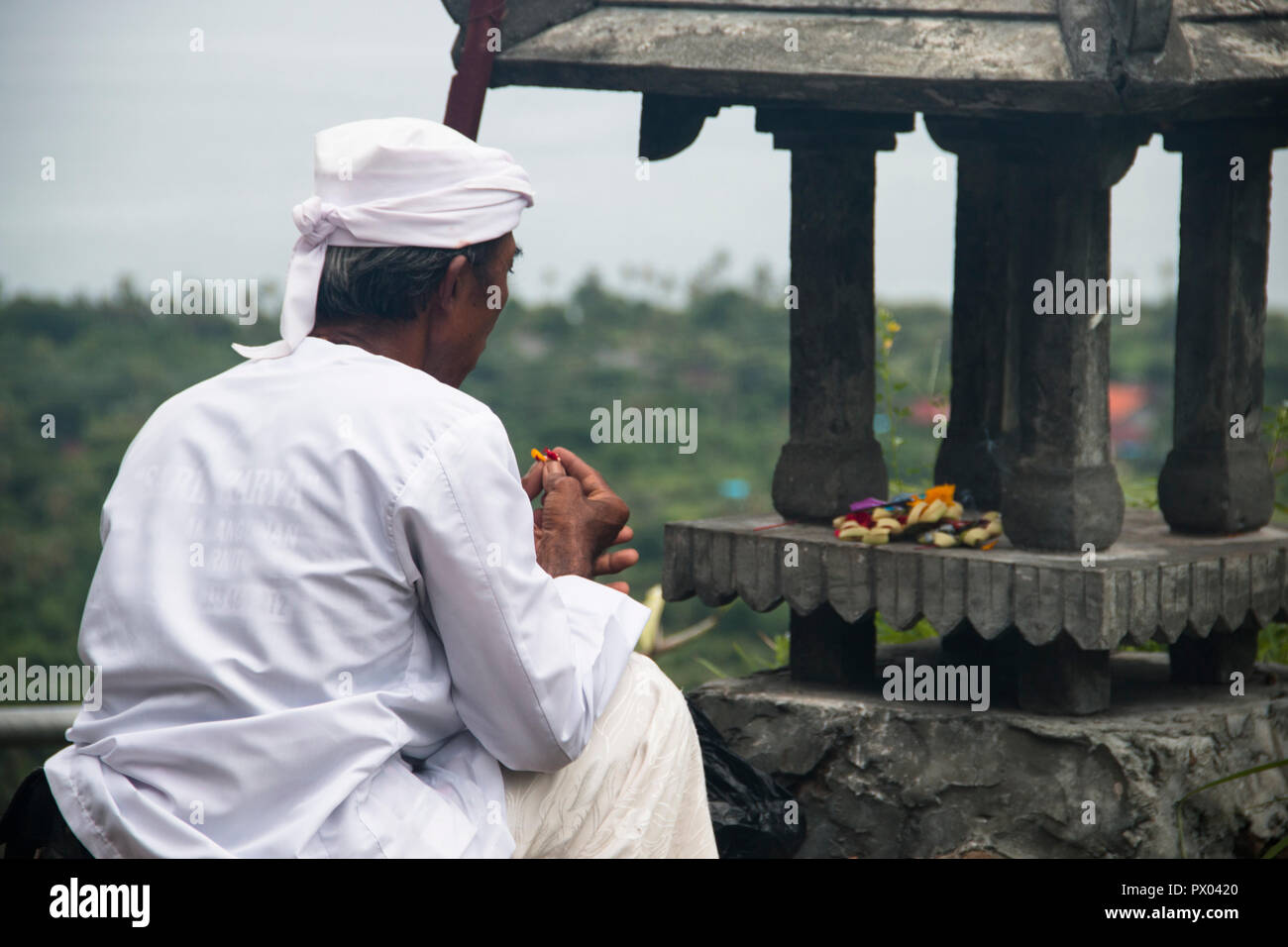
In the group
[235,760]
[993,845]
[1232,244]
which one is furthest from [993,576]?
[235,760]

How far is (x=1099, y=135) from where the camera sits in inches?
122

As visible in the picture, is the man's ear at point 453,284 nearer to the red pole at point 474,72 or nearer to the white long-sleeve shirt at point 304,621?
the white long-sleeve shirt at point 304,621

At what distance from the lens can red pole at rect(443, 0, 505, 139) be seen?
2943 millimetres

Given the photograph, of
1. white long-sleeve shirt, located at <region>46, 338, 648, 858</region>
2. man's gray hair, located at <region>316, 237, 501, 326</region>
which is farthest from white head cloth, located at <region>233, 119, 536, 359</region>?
white long-sleeve shirt, located at <region>46, 338, 648, 858</region>

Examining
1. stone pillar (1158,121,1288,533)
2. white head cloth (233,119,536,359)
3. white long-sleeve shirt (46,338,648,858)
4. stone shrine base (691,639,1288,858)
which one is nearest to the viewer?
white long-sleeve shirt (46,338,648,858)

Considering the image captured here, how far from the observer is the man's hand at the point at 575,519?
2.53 m

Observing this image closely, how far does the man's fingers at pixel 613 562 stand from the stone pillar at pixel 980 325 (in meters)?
1.53

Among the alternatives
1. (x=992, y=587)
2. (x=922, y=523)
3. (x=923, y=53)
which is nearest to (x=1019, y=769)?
(x=992, y=587)

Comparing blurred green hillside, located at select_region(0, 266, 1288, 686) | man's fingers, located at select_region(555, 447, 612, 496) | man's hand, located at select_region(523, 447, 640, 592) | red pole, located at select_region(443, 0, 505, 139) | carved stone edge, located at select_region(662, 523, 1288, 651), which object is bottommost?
blurred green hillside, located at select_region(0, 266, 1288, 686)

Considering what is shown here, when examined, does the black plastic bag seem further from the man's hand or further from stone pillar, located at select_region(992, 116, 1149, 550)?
stone pillar, located at select_region(992, 116, 1149, 550)

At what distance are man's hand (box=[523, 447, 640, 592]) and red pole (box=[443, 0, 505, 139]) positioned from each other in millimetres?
802

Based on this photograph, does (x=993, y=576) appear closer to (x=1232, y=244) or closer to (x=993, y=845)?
(x=993, y=845)

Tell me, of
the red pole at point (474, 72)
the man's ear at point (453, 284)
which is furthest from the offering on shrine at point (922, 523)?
the man's ear at point (453, 284)

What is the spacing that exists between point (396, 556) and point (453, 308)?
1.67ft
